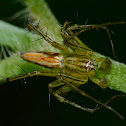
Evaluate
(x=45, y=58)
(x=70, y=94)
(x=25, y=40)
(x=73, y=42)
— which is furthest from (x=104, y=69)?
(x=25, y=40)

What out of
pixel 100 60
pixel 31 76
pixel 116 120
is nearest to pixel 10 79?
pixel 31 76

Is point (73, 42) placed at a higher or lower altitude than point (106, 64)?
higher

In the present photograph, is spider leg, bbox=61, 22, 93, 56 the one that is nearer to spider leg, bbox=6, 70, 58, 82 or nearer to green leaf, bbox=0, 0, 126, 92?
green leaf, bbox=0, 0, 126, 92

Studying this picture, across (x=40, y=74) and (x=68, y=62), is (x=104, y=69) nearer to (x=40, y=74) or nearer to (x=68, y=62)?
(x=68, y=62)

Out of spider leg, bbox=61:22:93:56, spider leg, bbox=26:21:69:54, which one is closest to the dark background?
spider leg, bbox=61:22:93:56

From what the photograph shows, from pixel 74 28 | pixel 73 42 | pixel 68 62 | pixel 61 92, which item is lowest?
pixel 61 92

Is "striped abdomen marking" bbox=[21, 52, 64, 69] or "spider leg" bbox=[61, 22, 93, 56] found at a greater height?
"spider leg" bbox=[61, 22, 93, 56]

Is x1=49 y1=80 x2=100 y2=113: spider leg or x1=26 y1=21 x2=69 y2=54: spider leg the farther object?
x1=26 y1=21 x2=69 y2=54: spider leg

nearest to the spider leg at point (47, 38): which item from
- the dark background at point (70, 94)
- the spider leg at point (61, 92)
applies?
the dark background at point (70, 94)
